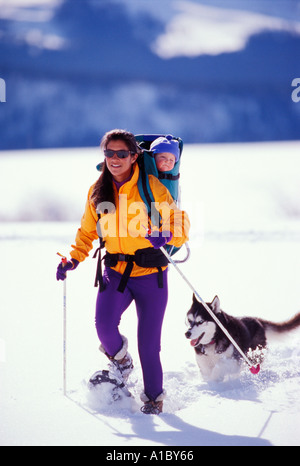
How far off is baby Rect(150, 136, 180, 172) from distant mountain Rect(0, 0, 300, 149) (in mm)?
22830

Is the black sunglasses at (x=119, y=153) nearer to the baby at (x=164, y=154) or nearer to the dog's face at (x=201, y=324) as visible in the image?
the baby at (x=164, y=154)

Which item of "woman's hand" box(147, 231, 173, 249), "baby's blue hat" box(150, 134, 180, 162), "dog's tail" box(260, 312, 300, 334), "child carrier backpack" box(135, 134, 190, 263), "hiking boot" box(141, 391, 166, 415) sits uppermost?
"baby's blue hat" box(150, 134, 180, 162)

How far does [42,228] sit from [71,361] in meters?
5.68

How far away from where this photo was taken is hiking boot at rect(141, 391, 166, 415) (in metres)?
2.44

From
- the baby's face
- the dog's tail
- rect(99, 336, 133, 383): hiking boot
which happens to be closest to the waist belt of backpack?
rect(99, 336, 133, 383): hiking boot

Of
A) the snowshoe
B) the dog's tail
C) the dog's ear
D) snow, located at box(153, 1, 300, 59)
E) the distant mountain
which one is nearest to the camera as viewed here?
the snowshoe

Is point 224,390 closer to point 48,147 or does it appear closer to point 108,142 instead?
point 108,142

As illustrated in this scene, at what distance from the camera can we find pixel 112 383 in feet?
8.20

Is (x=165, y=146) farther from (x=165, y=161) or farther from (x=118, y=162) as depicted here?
(x=118, y=162)

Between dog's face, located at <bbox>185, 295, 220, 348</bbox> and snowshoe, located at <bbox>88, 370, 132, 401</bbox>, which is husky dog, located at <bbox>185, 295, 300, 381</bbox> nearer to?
dog's face, located at <bbox>185, 295, 220, 348</bbox>

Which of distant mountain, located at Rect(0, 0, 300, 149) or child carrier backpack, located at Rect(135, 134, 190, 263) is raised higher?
distant mountain, located at Rect(0, 0, 300, 149)

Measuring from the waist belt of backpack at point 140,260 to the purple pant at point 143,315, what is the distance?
40mm

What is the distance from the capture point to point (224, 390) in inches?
108
